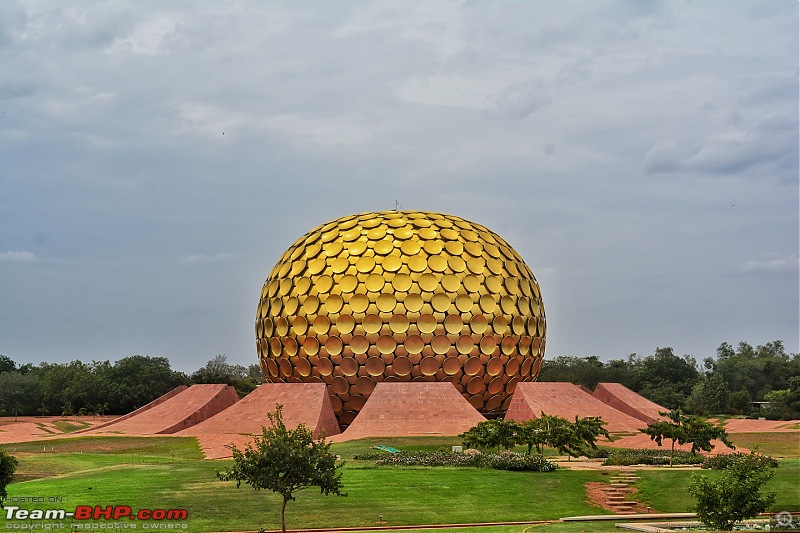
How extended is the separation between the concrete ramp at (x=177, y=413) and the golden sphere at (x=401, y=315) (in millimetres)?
3073

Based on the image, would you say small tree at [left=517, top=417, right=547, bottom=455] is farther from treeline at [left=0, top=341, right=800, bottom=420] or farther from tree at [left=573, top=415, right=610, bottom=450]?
treeline at [left=0, top=341, right=800, bottom=420]

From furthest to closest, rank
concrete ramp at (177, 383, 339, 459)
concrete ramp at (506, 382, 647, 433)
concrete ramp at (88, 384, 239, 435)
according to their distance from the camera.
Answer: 1. concrete ramp at (88, 384, 239, 435)
2. concrete ramp at (506, 382, 647, 433)
3. concrete ramp at (177, 383, 339, 459)

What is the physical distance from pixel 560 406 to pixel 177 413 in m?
16.7

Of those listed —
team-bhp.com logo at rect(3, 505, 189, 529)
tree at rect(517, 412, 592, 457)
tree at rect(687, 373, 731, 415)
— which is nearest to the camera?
team-bhp.com logo at rect(3, 505, 189, 529)

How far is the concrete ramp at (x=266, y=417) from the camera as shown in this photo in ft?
116

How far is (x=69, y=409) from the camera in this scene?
192 ft

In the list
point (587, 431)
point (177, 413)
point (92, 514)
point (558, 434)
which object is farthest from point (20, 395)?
point (92, 514)

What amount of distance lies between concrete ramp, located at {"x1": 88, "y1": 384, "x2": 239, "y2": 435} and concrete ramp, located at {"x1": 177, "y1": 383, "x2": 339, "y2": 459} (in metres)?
1.86

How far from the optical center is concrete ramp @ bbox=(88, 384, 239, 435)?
38.7 meters

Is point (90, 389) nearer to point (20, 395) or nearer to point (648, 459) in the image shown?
point (20, 395)

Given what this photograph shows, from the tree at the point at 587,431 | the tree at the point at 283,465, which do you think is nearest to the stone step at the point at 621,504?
the tree at the point at 587,431

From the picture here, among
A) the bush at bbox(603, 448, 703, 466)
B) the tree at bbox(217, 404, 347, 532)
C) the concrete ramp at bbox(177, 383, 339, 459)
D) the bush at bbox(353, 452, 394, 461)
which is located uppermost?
the concrete ramp at bbox(177, 383, 339, 459)

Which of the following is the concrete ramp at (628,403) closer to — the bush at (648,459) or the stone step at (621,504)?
the bush at (648,459)

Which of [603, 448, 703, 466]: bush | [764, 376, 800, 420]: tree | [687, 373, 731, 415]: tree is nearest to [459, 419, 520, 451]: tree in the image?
[603, 448, 703, 466]: bush
